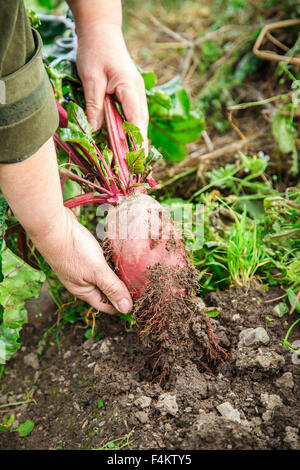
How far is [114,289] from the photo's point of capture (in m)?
1.71

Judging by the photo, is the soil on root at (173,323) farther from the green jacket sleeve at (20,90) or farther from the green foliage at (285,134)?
the green foliage at (285,134)

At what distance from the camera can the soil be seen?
148cm

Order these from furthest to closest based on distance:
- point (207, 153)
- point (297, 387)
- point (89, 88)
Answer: point (207, 153) < point (89, 88) < point (297, 387)

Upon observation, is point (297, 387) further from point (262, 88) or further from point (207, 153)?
point (262, 88)

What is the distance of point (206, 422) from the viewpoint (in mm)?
1478

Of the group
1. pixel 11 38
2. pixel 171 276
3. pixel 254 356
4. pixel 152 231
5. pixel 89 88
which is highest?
pixel 11 38

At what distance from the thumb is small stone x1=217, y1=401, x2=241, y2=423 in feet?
1.74

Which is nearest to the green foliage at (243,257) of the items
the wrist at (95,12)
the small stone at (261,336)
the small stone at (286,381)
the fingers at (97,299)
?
the small stone at (261,336)

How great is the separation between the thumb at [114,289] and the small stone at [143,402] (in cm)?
35

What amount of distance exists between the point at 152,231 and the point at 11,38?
34.3 inches

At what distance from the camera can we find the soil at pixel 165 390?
4.85ft

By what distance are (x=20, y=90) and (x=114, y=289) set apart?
840mm

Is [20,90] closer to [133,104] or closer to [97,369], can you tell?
[133,104]

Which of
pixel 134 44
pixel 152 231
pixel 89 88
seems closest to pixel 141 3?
pixel 134 44
